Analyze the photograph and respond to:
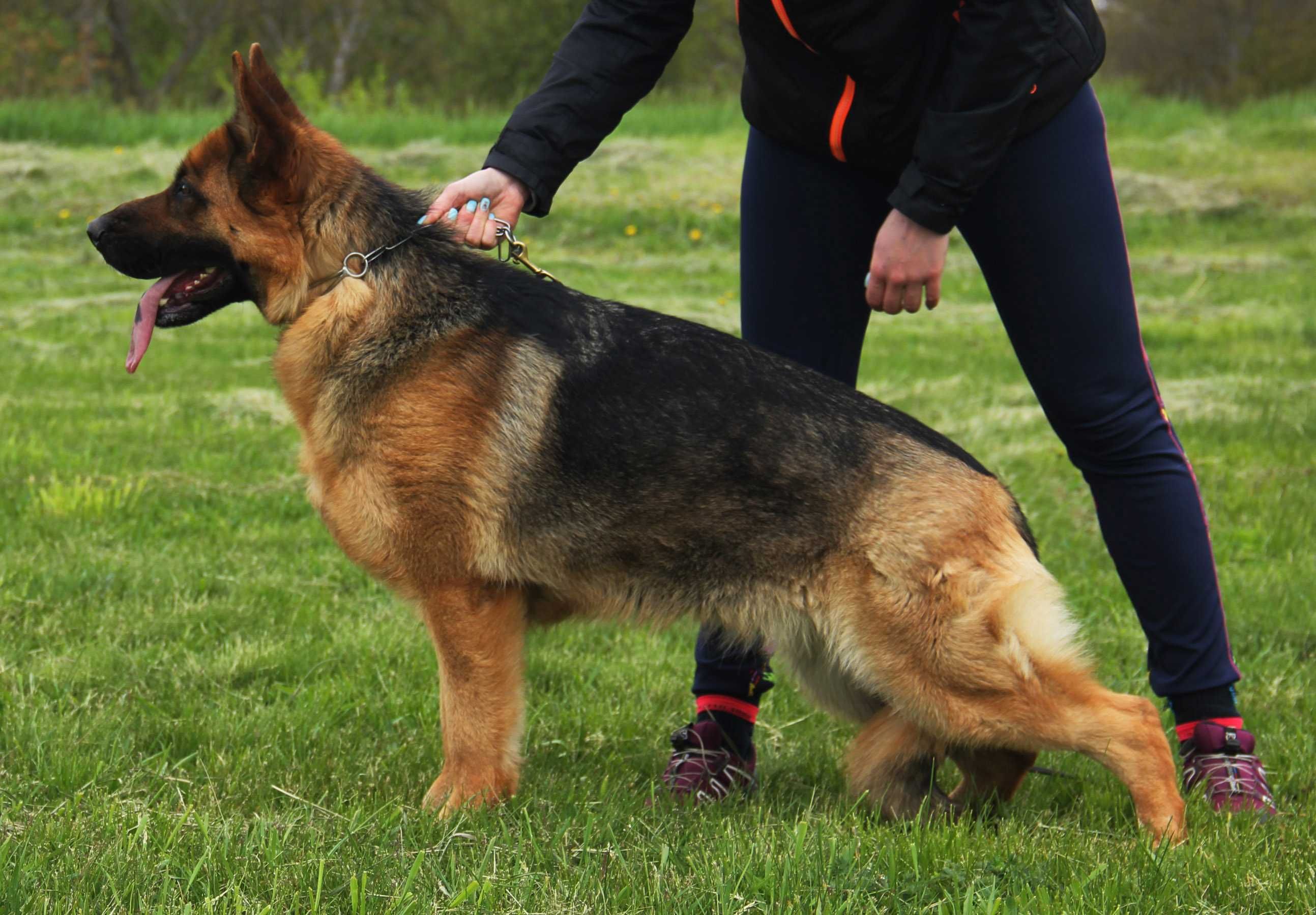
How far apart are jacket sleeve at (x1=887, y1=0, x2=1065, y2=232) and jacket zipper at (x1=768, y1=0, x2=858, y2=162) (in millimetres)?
263

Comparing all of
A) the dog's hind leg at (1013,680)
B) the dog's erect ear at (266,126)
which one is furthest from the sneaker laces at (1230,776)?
the dog's erect ear at (266,126)

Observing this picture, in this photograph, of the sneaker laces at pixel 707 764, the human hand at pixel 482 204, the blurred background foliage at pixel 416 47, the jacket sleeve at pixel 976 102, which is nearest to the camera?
the jacket sleeve at pixel 976 102

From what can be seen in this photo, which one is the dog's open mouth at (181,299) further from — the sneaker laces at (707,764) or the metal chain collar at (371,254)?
the sneaker laces at (707,764)

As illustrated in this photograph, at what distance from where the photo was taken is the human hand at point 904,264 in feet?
9.62

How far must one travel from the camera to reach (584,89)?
3414mm

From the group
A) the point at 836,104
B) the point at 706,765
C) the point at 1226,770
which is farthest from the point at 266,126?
the point at 1226,770

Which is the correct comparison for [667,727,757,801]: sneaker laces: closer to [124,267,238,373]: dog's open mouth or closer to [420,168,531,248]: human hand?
[420,168,531,248]: human hand

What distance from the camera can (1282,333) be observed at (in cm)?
1052

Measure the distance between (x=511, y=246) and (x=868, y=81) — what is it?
1025 mm

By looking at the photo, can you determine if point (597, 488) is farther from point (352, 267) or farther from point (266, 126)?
point (266, 126)

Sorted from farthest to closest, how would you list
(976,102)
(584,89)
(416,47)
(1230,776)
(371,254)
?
(416,47)
(584,89)
(371,254)
(1230,776)
(976,102)

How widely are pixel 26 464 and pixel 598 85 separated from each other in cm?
397

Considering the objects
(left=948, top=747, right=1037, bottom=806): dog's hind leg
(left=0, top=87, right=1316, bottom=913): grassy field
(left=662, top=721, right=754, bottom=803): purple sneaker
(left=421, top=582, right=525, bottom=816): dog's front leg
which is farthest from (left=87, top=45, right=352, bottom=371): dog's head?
(left=948, top=747, right=1037, bottom=806): dog's hind leg

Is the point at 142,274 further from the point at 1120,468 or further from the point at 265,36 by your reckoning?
the point at 265,36
